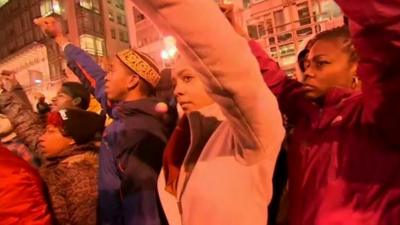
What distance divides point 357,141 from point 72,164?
801mm

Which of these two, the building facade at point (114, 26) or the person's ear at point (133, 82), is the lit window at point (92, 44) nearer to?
the building facade at point (114, 26)

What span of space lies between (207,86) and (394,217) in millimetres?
389

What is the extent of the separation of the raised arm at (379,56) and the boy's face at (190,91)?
0.36 metres

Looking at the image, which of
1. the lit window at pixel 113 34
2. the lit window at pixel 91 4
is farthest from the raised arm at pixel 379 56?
the lit window at pixel 91 4

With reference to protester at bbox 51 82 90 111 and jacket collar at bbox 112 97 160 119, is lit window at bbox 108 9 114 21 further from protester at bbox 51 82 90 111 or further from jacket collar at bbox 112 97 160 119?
jacket collar at bbox 112 97 160 119

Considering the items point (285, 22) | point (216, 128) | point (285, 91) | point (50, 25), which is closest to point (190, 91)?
point (216, 128)

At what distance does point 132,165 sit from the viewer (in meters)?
1.03

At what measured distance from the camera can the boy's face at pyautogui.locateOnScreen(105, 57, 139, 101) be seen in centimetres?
121

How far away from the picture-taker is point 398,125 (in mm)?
589

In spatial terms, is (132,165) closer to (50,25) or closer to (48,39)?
(50,25)

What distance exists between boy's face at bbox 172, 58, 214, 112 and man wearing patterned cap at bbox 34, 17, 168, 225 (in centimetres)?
22

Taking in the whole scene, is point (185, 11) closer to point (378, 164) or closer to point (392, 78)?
point (392, 78)

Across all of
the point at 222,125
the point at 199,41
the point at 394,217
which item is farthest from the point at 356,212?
the point at 199,41

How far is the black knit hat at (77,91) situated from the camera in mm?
1620
